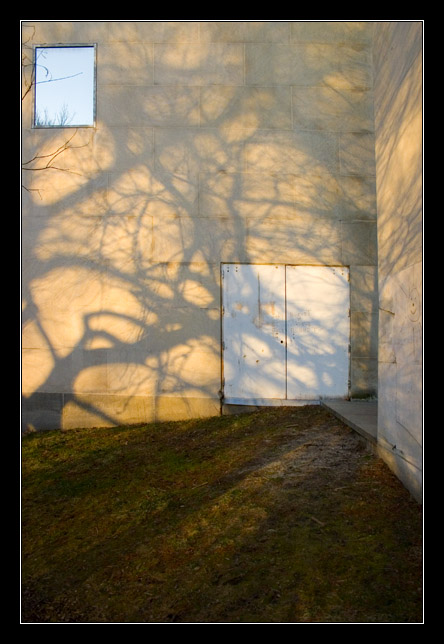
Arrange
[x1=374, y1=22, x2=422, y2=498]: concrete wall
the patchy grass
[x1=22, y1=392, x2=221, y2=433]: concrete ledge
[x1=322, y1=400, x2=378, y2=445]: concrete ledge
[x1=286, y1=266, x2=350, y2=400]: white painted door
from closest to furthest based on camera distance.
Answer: the patchy grass < [x1=374, y1=22, x2=422, y2=498]: concrete wall < [x1=322, y1=400, x2=378, y2=445]: concrete ledge < [x1=22, y1=392, x2=221, y2=433]: concrete ledge < [x1=286, y1=266, x2=350, y2=400]: white painted door

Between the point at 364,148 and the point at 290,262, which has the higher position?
the point at 364,148

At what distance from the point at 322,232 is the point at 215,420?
3.52m

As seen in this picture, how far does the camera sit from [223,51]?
7.37 meters

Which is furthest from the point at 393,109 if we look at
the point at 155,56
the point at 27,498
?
the point at 27,498

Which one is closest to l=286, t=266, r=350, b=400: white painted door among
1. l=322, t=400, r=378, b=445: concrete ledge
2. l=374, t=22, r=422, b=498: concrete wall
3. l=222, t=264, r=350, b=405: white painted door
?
l=222, t=264, r=350, b=405: white painted door

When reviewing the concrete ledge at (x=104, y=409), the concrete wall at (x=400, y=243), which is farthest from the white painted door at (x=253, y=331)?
the concrete wall at (x=400, y=243)

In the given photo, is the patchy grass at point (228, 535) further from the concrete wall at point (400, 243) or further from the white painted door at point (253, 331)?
the white painted door at point (253, 331)

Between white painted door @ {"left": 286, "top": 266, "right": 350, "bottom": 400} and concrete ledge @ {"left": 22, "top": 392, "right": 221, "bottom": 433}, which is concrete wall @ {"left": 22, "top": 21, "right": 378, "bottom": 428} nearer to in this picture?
concrete ledge @ {"left": 22, "top": 392, "right": 221, "bottom": 433}

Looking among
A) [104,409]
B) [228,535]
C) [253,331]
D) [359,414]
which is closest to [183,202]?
[253,331]

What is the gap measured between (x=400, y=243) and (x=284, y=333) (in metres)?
3.47

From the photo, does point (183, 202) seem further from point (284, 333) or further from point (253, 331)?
point (284, 333)

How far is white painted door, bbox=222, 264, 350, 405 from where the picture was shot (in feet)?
24.2

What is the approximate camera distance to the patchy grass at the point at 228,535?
117 inches

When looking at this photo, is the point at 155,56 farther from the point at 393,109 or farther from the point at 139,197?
the point at 393,109
